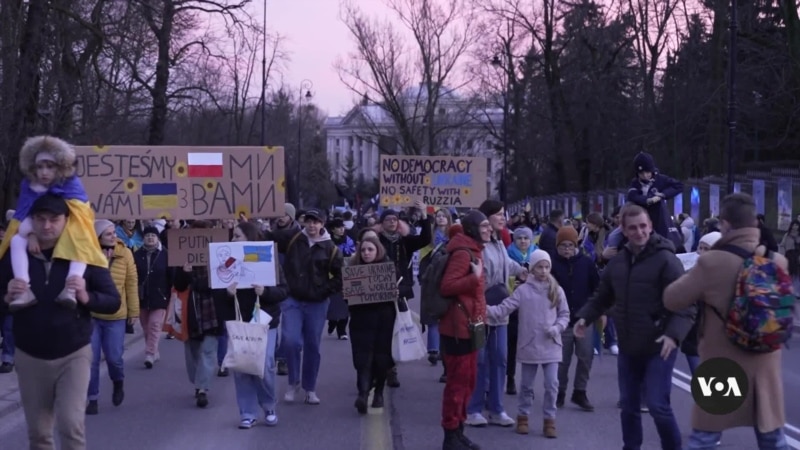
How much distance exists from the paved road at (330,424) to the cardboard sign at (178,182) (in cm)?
195

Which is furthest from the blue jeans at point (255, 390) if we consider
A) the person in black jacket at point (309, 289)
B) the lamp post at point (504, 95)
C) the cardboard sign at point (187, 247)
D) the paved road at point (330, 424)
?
the lamp post at point (504, 95)

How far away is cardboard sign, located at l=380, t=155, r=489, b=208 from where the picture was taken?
1414cm

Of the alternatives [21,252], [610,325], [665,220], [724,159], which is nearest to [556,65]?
[724,159]

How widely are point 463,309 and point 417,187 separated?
6.35 metres

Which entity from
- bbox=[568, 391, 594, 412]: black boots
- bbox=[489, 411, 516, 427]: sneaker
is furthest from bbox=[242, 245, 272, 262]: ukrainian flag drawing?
bbox=[568, 391, 594, 412]: black boots

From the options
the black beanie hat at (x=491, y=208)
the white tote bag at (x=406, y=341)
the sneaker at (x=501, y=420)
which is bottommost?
the sneaker at (x=501, y=420)

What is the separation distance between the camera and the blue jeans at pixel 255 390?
9.36m

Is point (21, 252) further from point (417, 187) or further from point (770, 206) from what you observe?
point (770, 206)

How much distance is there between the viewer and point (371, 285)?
10305mm

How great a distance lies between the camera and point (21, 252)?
230 inches

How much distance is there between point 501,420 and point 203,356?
2963 millimetres

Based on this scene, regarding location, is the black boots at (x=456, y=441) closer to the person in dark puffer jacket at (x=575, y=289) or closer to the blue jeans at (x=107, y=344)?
the person in dark puffer jacket at (x=575, y=289)

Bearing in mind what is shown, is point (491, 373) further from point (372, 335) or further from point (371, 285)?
point (371, 285)

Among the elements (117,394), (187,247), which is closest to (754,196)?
(187,247)
